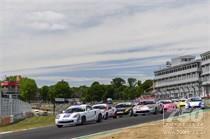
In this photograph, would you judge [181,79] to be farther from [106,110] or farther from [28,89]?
[106,110]

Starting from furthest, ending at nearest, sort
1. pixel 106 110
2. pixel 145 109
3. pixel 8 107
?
pixel 8 107
pixel 145 109
pixel 106 110

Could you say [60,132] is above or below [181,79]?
below

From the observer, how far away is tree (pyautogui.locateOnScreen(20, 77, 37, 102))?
14625 cm

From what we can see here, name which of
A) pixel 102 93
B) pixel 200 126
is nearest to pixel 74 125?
pixel 200 126

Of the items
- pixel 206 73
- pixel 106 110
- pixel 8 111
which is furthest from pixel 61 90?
pixel 106 110

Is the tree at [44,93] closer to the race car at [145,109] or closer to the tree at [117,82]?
the tree at [117,82]

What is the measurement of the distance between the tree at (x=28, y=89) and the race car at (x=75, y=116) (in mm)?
114435

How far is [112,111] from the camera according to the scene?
142 feet

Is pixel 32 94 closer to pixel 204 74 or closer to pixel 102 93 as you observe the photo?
pixel 102 93

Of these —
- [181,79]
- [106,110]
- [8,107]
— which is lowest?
[106,110]

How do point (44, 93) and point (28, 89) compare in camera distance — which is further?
point (44, 93)

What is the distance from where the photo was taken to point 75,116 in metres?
31.7

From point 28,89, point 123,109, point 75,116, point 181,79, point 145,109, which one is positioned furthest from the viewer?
point 181,79

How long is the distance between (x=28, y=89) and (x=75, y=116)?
118 m
